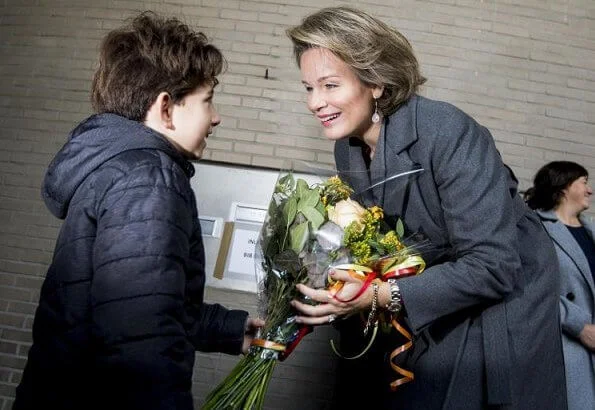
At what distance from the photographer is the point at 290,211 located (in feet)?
4.46

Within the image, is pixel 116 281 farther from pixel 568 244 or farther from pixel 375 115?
pixel 568 244

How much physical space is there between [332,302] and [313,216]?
0.21 metres

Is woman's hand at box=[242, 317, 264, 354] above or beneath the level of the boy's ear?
beneath

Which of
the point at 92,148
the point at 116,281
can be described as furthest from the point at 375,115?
the point at 116,281

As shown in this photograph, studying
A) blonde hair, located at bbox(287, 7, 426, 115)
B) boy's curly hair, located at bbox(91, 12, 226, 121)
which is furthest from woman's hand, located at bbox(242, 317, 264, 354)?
blonde hair, located at bbox(287, 7, 426, 115)

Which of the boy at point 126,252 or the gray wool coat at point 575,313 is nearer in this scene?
the boy at point 126,252

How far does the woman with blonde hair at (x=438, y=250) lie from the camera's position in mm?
1372

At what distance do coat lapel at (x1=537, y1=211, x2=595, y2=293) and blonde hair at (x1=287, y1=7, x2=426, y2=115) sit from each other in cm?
144

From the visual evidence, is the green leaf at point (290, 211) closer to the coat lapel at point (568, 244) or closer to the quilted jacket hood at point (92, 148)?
the quilted jacket hood at point (92, 148)

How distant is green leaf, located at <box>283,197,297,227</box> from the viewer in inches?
53.2

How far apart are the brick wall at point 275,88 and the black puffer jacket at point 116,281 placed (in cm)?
205

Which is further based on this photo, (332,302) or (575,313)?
(575,313)

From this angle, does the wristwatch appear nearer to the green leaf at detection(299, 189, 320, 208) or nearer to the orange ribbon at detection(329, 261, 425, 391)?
the orange ribbon at detection(329, 261, 425, 391)

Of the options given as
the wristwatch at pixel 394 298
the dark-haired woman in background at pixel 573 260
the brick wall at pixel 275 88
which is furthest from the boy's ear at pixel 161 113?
the dark-haired woman in background at pixel 573 260
